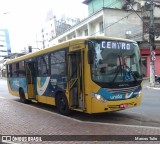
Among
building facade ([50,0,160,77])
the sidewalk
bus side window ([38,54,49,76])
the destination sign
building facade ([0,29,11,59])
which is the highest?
building facade ([50,0,160,77])

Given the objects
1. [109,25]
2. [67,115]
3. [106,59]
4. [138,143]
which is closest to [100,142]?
[138,143]

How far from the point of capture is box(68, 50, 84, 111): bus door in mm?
9438

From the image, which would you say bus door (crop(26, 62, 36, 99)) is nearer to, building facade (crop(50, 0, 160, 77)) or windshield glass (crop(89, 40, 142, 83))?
windshield glass (crop(89, 40, 142, 83))

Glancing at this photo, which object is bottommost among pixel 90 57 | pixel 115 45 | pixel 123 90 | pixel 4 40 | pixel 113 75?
pixel 123 90

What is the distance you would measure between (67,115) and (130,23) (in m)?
26.8

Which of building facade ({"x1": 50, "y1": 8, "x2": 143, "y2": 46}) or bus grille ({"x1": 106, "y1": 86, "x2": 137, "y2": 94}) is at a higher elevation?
building facade ({"x1": 50, "y1": 8, "x2": 143, "y2": 46})

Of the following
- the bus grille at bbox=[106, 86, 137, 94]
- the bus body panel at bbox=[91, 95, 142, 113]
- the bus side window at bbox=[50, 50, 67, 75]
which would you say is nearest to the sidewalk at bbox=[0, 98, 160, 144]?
the bus body panel at bbox=[91, 95, 142, 113]

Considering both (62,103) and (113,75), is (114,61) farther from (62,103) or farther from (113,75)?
(62,103)

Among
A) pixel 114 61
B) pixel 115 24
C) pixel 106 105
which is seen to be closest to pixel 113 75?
pixel 114 61

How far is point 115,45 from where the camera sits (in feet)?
31.1

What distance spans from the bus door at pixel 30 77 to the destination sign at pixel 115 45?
5285 mm

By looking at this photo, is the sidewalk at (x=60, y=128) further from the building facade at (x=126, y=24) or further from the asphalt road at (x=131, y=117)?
the building facade at (x=126, y=24)

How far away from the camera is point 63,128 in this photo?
8.13m

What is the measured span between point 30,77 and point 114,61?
236 inches
